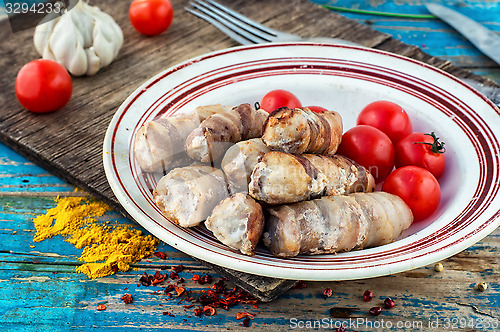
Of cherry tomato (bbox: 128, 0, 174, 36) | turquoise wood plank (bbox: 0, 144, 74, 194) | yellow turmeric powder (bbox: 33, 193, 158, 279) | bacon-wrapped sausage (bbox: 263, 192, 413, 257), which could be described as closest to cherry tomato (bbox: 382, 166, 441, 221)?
bacon-wrapped sausage (bbox: 263, 192, 413, 257)

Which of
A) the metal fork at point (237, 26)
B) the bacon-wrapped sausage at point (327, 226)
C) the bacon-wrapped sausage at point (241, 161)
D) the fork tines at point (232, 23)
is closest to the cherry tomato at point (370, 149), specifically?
the bacon-wrapped sausage at point (327, 226)

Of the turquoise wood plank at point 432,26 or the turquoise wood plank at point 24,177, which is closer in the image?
the turquoise wood plank at point 24,177

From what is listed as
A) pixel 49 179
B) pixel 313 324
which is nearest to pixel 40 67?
pixel 49 179

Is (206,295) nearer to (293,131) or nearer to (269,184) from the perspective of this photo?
(269,184)

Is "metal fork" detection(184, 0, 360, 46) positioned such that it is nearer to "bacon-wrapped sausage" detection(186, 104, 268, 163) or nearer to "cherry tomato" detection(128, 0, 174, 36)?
"cherry tomato" detection(128, 0, 174, 36)

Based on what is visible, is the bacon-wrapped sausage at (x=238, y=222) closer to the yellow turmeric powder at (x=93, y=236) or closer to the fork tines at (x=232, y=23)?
the yellow turmeric powder at (x=93, y=236)

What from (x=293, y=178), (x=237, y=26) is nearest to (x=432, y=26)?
(x=237, y=26)

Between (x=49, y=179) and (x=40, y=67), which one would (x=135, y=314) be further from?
(x=40, y=67)
